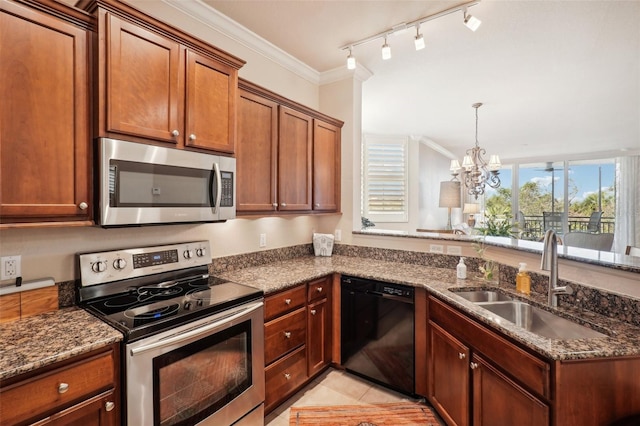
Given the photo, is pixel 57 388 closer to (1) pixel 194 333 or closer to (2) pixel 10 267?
(1) pixel 194 333

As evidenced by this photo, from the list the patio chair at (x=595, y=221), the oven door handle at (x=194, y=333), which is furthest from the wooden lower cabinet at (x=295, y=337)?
the patio chair at (x=595, y=221)

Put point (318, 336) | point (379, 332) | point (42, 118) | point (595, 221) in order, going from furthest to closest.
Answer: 1. point (595, 221)
2. point (318, 336)
3. point (379, 332)
4. point (42, 118)

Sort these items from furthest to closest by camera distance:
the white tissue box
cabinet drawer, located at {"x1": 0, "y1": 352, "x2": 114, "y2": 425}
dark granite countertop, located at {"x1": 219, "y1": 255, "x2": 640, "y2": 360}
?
the white tissue box, dark granite countertop, located at {"x1": 219, "y1": 255, "x2": 640, "y2": 360}, cabinet drawer, located at {"x1": 0, "y1": 352, "x2": 114, "y2": 425}

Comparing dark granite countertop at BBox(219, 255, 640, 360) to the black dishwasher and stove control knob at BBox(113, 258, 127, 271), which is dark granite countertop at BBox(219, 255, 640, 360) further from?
stove control knob at BBox(113, 258, 127, 271)

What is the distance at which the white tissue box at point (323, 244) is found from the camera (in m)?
3.19

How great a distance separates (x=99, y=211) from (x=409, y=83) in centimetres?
344

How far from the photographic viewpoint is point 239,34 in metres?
2.57

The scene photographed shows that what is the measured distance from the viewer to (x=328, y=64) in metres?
3.21

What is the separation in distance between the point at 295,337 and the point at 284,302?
0.31m

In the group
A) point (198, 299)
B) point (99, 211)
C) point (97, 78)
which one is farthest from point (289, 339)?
point (97, 78)

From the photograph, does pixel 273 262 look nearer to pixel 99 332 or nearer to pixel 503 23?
pixel 99 332

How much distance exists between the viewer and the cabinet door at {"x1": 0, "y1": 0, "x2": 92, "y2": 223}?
49.8 inches

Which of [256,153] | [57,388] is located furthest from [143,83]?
[57,388]

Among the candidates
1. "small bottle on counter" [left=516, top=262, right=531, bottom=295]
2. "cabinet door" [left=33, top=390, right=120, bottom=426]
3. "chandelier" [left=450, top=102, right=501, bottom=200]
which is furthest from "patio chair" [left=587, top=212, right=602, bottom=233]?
"cabinet door" [left=33, top=390, right=120, bottom=426]
